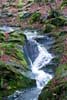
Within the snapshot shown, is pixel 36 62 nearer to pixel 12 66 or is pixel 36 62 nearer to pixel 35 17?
pixel 12 66

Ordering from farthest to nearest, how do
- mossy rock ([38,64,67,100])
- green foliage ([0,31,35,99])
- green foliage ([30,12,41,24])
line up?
1. green foliage ([30,12,41,24])
2. green foliage ([0,31,35,99])
3. mossy rock ([38,64,67,100])

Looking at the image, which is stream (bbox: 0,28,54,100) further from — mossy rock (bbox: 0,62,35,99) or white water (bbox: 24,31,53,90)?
mossy rock (bbox: 0,62,35,99)

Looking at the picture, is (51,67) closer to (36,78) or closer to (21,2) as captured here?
(36,78)

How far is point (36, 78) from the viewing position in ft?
42.9

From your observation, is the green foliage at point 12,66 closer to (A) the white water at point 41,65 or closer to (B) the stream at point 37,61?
(B) the stream at point 37,61

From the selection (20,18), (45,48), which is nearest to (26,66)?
(45,48)

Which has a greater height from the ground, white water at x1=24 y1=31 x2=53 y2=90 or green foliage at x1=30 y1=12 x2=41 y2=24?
green foliage at x1=30 y1=12 x2=41 y2=24

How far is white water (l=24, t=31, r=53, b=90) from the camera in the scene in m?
13.0

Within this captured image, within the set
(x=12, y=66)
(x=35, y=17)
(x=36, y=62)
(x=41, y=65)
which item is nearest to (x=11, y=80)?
(x=12, y=66)

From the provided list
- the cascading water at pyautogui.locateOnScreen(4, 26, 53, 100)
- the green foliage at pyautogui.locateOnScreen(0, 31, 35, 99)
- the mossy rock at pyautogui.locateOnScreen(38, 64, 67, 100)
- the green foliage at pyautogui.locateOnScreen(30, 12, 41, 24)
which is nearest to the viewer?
the mossy rock at pyautogui.locateOnScreen(38, 64, 67, 100)

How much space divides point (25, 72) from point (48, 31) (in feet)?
23.0

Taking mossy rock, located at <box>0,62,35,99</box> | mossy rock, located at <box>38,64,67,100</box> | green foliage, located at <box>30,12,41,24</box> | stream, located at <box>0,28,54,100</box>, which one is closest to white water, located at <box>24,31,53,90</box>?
stream, located at <box>0,28,54,100</box>

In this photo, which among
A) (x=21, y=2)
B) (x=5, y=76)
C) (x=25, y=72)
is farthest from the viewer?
(x=21, y=2)

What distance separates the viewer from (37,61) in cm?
1542
